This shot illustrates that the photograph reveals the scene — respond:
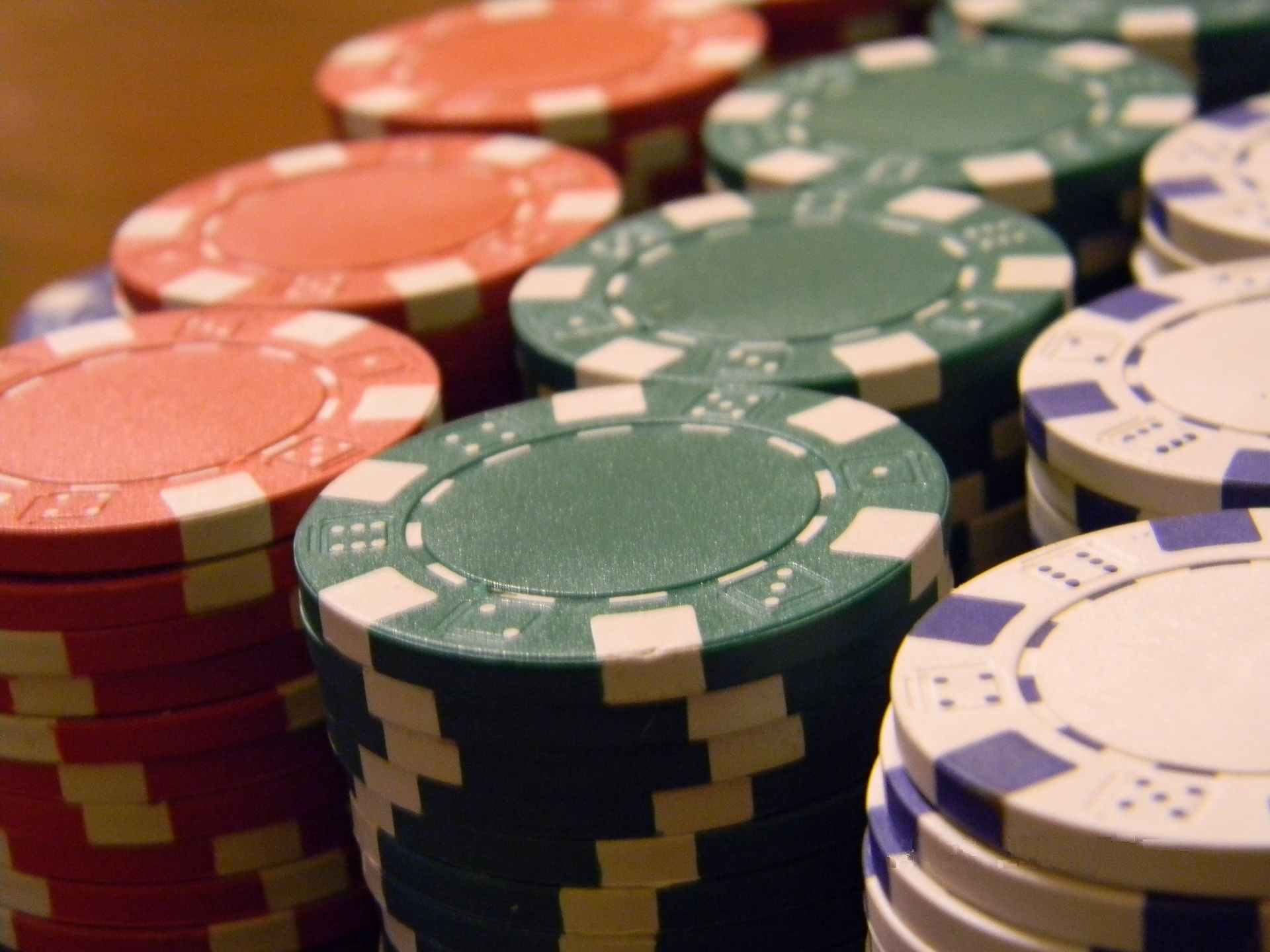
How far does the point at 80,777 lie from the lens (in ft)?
6.21

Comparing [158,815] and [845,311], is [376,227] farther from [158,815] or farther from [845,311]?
[158,815]

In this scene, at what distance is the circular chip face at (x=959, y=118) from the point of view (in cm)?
253

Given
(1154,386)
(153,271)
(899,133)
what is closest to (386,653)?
(1154,386)

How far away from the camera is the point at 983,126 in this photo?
2.74 m

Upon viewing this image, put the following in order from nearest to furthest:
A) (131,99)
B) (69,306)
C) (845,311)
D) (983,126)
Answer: (845,311)
(983,126)
(69,306)
(131,99)

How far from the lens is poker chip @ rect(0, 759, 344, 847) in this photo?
6.30ft

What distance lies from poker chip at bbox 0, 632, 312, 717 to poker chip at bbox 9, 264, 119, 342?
4.14 ft

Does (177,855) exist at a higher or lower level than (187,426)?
lower

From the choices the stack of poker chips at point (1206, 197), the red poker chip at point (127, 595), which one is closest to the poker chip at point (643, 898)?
the red poker chip at point (127, 595)

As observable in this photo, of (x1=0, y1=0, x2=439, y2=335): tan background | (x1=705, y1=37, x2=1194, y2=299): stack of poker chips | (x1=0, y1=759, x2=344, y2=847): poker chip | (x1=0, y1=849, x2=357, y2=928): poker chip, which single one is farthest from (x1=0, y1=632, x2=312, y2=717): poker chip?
(x1=0, y1=0, x2=439, y2=335): tan background

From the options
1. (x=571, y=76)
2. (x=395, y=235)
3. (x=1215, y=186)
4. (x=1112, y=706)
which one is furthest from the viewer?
(x=571, y=76)

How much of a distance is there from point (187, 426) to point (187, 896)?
0.58 meters

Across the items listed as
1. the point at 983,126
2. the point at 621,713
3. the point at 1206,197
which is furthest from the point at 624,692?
the point at 983,126

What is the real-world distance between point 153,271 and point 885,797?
63.8 inches
